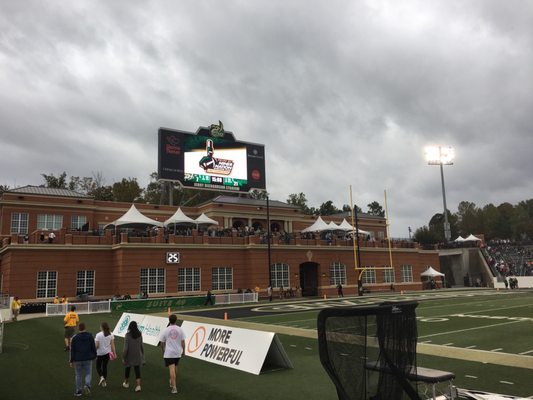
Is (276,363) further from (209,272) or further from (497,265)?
(497,265)

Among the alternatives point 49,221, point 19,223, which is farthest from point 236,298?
point 19,223

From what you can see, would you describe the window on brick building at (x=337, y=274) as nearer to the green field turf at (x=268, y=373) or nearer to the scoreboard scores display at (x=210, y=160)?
the scoreboard scores display at (x=210, y=160)

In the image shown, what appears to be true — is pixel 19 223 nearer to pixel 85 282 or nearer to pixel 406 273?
pixel 85 282

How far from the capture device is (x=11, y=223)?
42.8m

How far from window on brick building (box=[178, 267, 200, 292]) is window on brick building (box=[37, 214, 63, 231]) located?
14.1 m

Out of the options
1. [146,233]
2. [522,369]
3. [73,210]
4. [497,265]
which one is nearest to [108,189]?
[73,210]

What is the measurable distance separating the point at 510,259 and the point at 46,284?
6084cm

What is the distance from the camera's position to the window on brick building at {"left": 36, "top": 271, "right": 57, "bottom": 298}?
119 feet

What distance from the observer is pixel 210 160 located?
159 feet

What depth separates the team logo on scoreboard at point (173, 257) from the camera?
40.2m

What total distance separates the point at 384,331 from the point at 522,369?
25.6 ft

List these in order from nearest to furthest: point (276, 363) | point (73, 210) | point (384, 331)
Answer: point (384, 331), point (276, 363), point (73, 210)

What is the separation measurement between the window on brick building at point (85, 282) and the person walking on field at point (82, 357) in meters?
30.6

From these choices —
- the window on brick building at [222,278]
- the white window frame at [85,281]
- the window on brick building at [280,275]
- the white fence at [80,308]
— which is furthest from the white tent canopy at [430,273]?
the white fence at [80,308]
